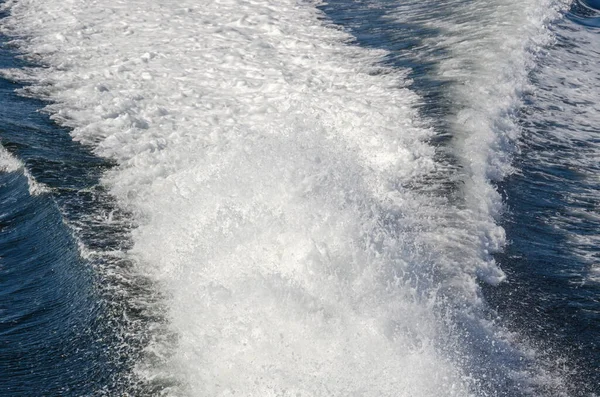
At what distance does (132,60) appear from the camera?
516 inches

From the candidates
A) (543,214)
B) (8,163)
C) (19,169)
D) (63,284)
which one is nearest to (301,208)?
(63,284)

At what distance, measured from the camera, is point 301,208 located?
309 inches

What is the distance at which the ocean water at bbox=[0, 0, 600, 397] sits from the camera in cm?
636

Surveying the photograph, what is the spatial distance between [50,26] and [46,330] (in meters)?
9.05

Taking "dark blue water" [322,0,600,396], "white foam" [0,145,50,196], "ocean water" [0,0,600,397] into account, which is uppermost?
"white foam" [0,145,50,196]

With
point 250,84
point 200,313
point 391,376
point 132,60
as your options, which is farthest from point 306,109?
point 391,376

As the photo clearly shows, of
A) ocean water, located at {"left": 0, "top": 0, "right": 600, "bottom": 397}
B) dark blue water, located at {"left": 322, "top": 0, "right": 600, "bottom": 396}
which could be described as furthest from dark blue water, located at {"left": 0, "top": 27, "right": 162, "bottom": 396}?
dark blue water, located at {"left": 322, "top": 0, "right": 600, "bottom": 396}

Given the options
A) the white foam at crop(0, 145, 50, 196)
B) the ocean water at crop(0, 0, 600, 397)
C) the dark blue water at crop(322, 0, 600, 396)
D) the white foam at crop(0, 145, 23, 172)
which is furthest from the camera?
the white foam at crop(0, 145, 23, 172)

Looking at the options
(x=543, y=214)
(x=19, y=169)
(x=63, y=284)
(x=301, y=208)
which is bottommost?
(x=543, y=214)

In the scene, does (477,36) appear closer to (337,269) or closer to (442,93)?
(442,93)

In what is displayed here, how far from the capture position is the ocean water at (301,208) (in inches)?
250

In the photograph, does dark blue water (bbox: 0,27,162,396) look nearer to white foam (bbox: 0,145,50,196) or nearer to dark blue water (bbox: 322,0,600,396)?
white foam (bbox: 0,145,50,196)

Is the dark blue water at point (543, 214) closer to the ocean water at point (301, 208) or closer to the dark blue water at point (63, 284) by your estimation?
the ocean water at point (301, 208)

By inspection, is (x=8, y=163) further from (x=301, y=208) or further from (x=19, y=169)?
(x=301, y=208)
